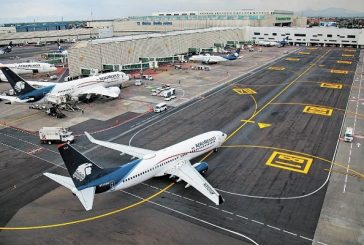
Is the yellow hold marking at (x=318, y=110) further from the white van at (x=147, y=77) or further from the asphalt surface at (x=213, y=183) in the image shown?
the white van at (x=147, y=77)

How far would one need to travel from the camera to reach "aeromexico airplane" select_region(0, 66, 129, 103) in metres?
80.2

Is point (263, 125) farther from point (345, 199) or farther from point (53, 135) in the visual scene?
point (53, 135)

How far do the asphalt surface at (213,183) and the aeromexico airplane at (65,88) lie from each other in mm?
13038

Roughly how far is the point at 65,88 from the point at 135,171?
5521 centimetres

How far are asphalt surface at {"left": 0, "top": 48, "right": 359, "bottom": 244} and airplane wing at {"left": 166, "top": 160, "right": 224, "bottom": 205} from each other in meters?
2.04

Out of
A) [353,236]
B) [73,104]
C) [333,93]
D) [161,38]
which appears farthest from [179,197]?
[161,38]

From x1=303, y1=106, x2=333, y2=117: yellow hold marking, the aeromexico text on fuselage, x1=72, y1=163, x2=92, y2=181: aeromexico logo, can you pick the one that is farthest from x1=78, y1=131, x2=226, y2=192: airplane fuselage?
the aeromexico text on fuselage

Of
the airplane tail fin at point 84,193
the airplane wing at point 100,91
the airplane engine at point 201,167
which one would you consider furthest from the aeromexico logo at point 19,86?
the airplane engine at point 201,167

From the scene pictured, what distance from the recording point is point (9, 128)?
7281 centimetres

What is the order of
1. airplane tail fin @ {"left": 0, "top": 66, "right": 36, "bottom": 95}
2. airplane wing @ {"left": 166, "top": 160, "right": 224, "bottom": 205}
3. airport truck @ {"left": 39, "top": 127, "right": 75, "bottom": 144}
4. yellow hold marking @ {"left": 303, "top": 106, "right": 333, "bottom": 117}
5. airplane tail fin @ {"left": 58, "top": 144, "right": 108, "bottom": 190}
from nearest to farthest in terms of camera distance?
airplane tail fin @ {"left": 58, "top": 144, "right": 108, "bottom": 190} → airplane wing @ {"left": 166, "top": 160, "right": 224, "bottom": 205} → airport truck @ {"left": 39, "top": 127, "right": 75, "bottom": 144} → airplane tail fin @ {"left": 0, "top": 66, "right": 36, "bottom": 95} → yellow hold marking @ {"left": 303, "top": 106, "right": 333, "bottom": 117}

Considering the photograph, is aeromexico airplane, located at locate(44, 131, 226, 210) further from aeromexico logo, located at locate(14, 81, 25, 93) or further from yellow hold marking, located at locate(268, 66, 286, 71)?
yellow hold marking, located at locate(268, 66, 286, 71)

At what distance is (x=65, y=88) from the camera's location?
8988 centimetres

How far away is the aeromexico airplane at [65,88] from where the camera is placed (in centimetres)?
8025

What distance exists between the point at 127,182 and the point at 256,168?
21853 mm
